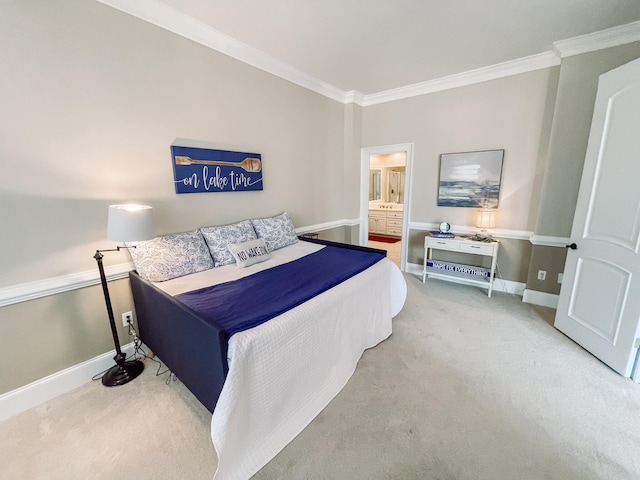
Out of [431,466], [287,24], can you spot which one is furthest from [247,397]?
[287,24]

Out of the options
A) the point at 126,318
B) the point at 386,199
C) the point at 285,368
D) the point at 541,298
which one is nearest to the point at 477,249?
the point at 541,298

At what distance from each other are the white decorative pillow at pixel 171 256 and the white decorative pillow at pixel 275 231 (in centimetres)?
65

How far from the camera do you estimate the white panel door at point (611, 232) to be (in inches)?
75.4

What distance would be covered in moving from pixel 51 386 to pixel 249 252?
1603 mm

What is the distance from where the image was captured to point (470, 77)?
3.32m

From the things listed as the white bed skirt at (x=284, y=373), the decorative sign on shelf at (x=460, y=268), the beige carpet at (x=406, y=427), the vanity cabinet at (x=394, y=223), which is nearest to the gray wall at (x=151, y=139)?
the decorative sign on shelf at (x=460, y=268)

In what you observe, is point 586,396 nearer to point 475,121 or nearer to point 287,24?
point 475,121

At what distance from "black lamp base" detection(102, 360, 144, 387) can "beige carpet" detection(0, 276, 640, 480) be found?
6cm

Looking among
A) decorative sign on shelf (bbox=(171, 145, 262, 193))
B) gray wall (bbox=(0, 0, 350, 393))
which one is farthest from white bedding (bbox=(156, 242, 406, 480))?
decorative sign on shelf (bbox=(171, 145, 262, 193))

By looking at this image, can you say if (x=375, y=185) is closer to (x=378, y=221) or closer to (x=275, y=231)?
(x=378, y=221)

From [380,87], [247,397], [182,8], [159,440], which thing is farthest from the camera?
[380,87]

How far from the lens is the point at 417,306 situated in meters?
3.09

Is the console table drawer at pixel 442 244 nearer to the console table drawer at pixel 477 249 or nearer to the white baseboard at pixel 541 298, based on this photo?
the console table drawer at pixel 477 249

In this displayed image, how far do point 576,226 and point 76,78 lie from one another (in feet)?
13.4
